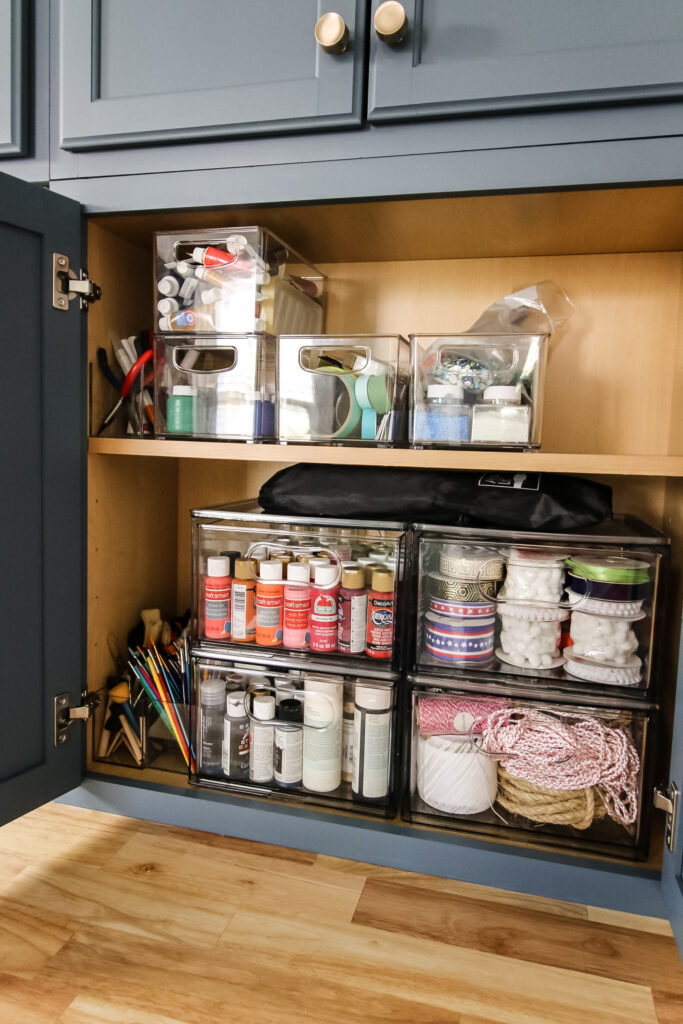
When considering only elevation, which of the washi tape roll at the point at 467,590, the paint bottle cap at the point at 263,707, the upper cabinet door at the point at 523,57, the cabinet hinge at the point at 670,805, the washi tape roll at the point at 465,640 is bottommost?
the cabinet hinge at the point at 670,805

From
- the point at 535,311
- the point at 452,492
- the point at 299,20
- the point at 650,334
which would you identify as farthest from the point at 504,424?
the point at 299,20

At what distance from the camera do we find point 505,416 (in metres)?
0.86

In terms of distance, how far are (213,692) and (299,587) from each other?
8.3 inches

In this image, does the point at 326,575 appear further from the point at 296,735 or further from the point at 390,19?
the point at 390,19

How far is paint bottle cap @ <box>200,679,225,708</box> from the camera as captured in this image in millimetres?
991

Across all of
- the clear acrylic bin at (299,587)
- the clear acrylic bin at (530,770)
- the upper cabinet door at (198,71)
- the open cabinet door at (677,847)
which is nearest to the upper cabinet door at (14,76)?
the upper cabinet door at (198,71)

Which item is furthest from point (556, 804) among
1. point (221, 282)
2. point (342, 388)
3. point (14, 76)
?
point (14, 76)

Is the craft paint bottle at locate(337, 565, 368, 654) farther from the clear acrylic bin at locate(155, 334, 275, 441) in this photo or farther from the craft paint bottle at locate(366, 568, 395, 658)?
the clear acrylic bin at locate(155, 334, 275, 441)

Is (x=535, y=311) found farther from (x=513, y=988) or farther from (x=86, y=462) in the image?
(x=513, y=988)

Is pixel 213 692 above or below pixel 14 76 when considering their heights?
below

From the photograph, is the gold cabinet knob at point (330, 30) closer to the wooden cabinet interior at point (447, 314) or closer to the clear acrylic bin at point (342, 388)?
the wooden cabinet interior at point (447, 314)

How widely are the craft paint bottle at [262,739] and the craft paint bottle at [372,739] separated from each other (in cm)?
13

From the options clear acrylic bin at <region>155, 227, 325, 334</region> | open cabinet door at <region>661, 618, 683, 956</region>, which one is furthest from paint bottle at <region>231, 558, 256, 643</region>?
open cabinet door at <region>661, 618, 683, 956</region>

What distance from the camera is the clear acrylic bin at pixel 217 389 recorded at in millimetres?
959
